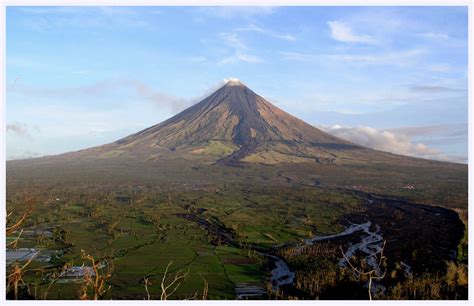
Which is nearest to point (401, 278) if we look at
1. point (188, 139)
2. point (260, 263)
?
point (260, 263)

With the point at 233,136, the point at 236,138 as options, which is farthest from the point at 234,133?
the point at 236,138

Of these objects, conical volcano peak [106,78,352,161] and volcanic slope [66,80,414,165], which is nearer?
volcanic slope [66,80,414,165]

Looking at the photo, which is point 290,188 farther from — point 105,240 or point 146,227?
point 105,240

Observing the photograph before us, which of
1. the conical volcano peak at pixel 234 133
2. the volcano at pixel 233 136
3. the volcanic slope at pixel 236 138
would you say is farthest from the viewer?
the conical volcano peak at pixel 234 133

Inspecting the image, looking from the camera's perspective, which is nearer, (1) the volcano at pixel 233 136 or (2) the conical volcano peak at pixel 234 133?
(1) the volcano at pixel 233 136

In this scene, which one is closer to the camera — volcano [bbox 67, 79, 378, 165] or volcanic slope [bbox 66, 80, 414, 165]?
volcanic slope [bbox 66, 80, 414, 165]

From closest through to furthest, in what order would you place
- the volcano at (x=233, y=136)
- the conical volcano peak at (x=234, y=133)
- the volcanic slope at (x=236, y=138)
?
the volcanic slope at (x=236, y=138), the volcano at (x=233, y=136), the conical volcano peak at (x=234, y=133)

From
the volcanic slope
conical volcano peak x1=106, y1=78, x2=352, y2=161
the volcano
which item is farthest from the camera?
conical volcano peak x1=106, y1=78, x2=352, y2=161

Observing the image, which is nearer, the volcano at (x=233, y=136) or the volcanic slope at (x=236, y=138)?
the volcanic slope at (x=236, y=138)

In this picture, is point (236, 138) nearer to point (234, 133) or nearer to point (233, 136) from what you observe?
point (233, 136)

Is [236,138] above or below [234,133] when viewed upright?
below

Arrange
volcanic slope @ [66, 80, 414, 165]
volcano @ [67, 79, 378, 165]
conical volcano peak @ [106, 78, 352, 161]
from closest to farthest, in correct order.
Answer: volcanic slope @ [66, 80, 414, 165]
volcano @ [67, 79, 378, 165]
conical volcano peak @ [106, 78, 352, 161]
